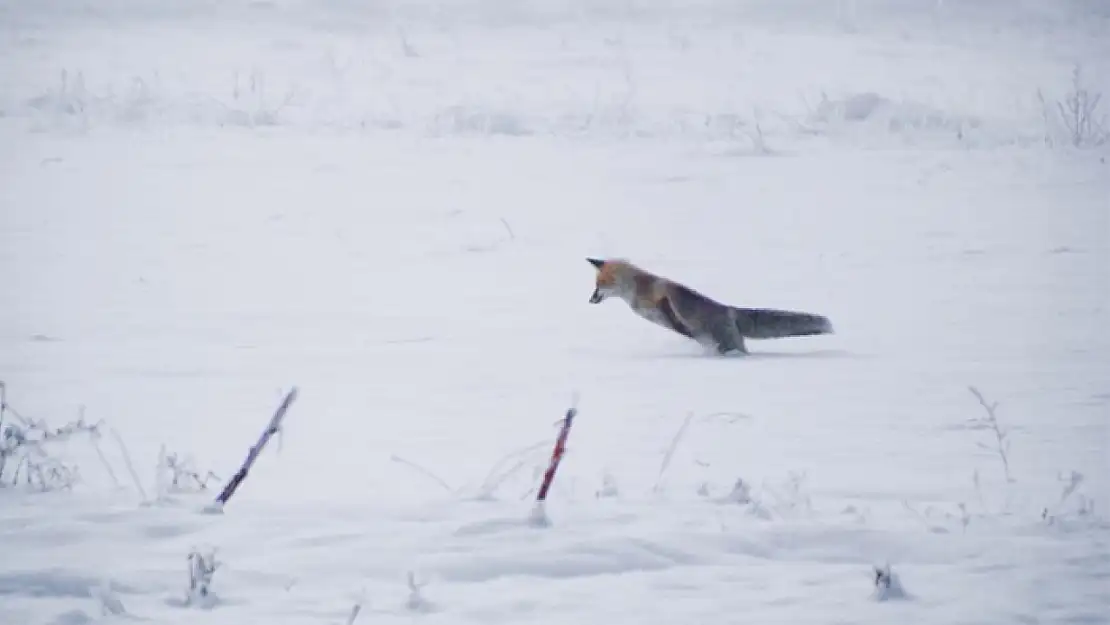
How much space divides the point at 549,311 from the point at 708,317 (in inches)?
66.7

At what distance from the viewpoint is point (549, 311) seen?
8.56 meters

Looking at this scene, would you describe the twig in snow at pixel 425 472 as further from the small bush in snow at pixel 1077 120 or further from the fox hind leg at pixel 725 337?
the small bush in snow at pixel 1077 120

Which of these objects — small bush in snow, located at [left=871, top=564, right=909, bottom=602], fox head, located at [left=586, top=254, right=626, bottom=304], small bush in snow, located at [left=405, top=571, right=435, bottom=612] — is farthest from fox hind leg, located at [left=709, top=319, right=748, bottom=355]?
small bush in snow, located at [left=405, top=571, right=435, bottom=612]

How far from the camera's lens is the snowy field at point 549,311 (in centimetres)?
395

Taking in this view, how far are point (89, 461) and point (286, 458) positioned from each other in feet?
2.39

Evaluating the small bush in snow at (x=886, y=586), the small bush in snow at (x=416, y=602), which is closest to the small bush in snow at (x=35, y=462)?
the small bush in snow at (x=416, y=602)

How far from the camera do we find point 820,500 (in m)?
4.75

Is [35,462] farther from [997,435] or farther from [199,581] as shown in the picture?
[997,435]

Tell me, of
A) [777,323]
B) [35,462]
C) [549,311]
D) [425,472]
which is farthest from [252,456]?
[549,311]

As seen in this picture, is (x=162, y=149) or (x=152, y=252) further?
(x=162, y=149)

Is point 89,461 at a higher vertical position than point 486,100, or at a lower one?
lower

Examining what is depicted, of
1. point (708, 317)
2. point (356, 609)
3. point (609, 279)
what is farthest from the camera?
point (609, 279)

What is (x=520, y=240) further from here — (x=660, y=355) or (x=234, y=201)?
(x=660, y=355)

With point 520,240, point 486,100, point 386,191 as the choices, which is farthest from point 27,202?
point 486,100
